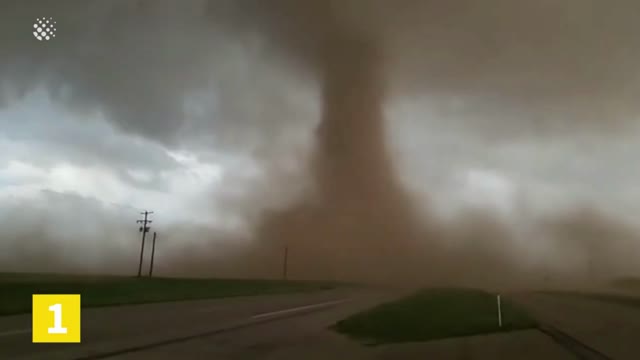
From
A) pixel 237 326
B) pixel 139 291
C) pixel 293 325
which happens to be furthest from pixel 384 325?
pixel 139 291

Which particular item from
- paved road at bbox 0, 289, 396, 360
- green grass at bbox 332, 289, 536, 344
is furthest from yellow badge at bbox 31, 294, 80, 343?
green grass at bbox 332, 289, 536, 344

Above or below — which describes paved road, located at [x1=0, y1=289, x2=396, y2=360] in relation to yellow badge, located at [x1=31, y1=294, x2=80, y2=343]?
below

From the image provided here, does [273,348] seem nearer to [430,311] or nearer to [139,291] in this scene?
[430,311]

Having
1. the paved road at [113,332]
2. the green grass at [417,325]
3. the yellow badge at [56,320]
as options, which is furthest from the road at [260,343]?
the green grass at [417,325]

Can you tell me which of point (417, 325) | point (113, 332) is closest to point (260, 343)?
point (113, 332)

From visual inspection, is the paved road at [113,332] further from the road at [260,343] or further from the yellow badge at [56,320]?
the yellow badge at [56,320]

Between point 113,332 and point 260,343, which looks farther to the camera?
point 113,332

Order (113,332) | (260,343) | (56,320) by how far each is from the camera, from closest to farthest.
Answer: (56,320)
(260,343)
(113,332)

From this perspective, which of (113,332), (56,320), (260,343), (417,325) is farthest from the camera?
(417,325)

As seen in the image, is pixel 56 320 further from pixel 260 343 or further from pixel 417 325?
pixel 417 325

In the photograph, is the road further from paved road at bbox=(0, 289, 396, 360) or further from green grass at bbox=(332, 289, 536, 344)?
green grass at bbox=(332, 289, 536, 344)

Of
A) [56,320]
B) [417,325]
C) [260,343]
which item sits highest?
[56,320]

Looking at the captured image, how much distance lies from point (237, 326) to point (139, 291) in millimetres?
24412

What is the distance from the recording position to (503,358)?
13727 mm
